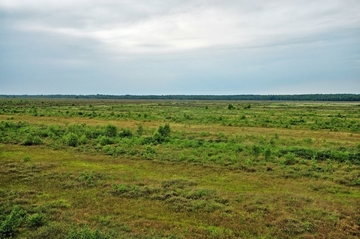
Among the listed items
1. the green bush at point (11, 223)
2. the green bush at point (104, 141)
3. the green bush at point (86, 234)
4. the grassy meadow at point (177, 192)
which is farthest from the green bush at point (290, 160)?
the green bush at point (11, 223)

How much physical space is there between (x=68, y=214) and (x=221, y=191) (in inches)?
228

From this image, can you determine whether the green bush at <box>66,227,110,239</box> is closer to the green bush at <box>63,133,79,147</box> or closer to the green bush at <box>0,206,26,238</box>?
the green bush at <box>0,206,26,238</box>

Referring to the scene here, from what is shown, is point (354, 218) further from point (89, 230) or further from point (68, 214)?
point (68, 214)

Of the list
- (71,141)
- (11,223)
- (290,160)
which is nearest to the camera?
(11,223)

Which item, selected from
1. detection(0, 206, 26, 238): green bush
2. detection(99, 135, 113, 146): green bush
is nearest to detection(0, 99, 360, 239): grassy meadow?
detection(0, 206, 26, 238): green bush

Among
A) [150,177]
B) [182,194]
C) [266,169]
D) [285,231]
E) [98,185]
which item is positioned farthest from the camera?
[266,169]

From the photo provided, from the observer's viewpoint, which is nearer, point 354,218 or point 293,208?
point 354,218

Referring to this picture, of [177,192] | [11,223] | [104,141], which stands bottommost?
[177,192]

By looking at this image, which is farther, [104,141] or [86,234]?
[104,141]

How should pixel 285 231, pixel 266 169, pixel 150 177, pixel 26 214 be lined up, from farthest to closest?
pixel 266 169 → pixel 150 177 → pixel 26 214 → pixel 285 231

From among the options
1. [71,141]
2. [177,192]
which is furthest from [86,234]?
[71,141]

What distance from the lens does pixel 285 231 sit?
9.05 m

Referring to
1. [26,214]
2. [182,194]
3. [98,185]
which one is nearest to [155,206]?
[182,194]

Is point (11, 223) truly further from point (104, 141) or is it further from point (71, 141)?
point (104, 141)
